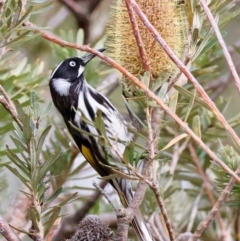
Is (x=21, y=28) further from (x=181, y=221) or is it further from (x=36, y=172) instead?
(x=181, y=221)

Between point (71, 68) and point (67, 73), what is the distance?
0.11 ft

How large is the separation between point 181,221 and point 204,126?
25 centimetres

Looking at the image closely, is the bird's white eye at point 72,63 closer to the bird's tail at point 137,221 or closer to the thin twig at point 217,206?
the bird's tail at point 137,221

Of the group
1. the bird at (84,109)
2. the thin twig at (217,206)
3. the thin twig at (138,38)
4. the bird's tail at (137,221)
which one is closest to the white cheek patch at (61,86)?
the bird at (84,109)

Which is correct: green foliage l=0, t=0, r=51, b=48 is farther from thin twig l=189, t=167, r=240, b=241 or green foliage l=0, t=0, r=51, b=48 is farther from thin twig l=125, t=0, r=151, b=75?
thin twig l=189, t=167, r=240, b=241

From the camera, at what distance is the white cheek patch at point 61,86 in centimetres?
184

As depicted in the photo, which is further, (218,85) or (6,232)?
(218,85)

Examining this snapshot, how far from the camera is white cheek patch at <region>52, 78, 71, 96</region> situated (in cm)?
184

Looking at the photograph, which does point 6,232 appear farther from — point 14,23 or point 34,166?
point 14,23

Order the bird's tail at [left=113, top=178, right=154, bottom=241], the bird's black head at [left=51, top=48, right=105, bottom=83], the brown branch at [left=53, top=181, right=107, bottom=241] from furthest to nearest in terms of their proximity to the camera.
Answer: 1. the bird's black head at [left=51, top=48, right=105, bottom=83]
2. the brown branch at [left=53, top=181, right=107, bottom=241]
3. the bird's tail at [left=113, top=178, right=154, bottom=241]

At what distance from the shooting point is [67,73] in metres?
1.83

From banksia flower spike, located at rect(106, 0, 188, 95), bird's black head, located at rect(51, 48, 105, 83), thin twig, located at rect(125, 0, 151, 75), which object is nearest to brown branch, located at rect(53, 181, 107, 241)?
bird's black head, located at rect(51, 48, 105, 83)

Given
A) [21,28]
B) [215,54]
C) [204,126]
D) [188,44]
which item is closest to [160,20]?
[188,44]

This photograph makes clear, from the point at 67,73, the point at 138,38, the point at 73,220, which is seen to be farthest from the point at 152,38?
the point at 67,73
